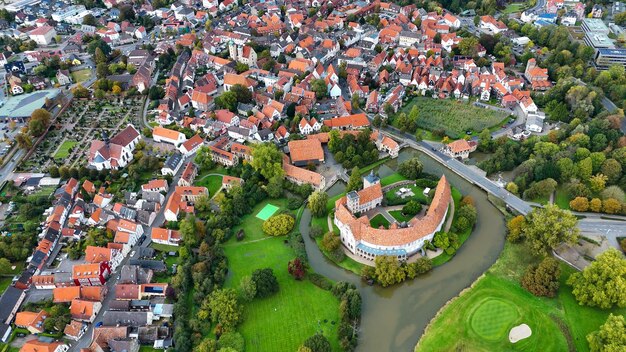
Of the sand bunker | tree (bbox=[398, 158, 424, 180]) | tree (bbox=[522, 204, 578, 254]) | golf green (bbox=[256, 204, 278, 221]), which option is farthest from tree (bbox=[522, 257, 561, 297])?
golf green (bbox=[256, 204, 278, 221])

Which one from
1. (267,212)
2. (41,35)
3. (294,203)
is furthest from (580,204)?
(41,35)

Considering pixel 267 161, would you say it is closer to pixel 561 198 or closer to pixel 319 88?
pixel 319 88

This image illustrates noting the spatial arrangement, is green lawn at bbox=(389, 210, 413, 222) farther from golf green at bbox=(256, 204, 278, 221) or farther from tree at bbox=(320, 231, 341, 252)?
golf green at bbox=(256, 204, 278, 221)

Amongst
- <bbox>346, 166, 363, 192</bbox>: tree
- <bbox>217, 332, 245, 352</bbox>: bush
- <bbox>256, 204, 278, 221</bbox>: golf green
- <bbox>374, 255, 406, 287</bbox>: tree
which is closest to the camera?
<bbox>217, 332, 245, 352</bbox>: bush

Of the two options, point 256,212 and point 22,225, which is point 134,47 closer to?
point 22,225

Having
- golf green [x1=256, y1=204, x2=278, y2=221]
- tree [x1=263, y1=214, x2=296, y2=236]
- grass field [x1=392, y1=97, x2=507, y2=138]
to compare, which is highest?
tree [x1=263, y1=214, x2=296, y2=236]

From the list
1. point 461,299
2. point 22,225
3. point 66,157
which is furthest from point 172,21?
point 461,299

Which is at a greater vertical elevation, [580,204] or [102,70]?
[102,70]
